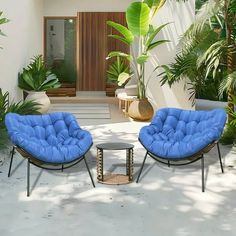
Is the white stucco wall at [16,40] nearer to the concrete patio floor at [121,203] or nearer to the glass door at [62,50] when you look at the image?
the glass door at [62,50]

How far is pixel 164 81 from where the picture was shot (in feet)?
29.6

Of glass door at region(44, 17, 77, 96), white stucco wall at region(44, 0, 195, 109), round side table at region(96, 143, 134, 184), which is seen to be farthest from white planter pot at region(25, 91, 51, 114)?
round side table at region(96, 143, 134, 184)

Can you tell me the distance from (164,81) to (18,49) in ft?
10.2

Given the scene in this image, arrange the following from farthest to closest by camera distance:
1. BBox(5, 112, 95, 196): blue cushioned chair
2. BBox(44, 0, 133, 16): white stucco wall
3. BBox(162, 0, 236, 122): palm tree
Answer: BBox(44, 0, 133, 16): white stucco wall → BBox(162, 0, 236, 122): palm tree → BBox(5, 112, 95, 196): blue cushioned chair

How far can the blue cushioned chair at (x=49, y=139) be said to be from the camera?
467 cm

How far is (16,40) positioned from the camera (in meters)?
9.29

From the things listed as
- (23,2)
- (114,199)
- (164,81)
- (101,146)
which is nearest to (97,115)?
(164,81)

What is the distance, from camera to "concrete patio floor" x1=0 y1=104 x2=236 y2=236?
3.71 metres

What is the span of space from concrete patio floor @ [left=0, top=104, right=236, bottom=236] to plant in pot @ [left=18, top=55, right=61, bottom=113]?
3.91 meters

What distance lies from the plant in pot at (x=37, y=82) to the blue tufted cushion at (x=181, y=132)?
4.64 metres

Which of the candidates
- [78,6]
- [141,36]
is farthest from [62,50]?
[141,36]

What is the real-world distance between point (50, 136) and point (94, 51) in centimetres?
887

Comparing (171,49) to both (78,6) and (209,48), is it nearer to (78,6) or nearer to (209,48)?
(209,48)

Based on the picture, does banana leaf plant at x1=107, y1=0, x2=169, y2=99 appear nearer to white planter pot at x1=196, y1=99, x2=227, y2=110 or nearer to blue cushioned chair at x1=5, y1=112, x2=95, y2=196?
white planter pot at x1=196, y1=99, x2=227, y2=110
